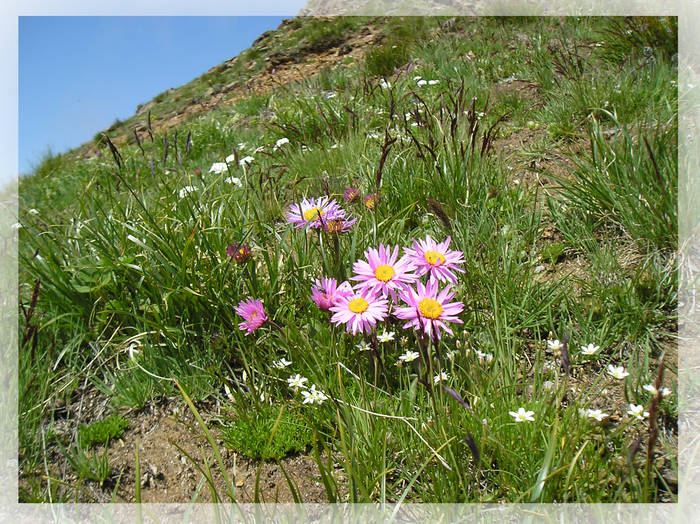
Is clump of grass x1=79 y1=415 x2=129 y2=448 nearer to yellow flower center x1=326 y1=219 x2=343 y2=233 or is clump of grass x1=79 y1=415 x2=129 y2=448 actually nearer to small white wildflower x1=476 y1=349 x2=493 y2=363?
yellow flower center x1=326 y1=219 x2=343 y2=233

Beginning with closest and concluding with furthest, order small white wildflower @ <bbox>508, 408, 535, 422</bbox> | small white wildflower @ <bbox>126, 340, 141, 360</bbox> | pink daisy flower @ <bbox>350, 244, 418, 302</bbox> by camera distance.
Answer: small white wildflower @ <bbox>508, 408, 535, 422</bbox> < pink daisy flower @ <bbox>350, 244, 418, 302</bbox> < small white wildflower @ <bbox>126, 340, 141, 360</bbox>

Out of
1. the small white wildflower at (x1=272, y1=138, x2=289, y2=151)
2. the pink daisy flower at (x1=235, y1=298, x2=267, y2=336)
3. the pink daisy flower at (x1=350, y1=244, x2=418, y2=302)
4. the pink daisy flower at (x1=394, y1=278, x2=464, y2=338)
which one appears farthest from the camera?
the small white wildflower at (x1=272, y1=138, x2=289, y2=151)

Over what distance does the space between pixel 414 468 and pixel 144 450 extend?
107 cm

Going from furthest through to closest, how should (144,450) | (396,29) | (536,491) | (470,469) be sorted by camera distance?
(396,29) < (144,450) < (470,469) < (536,491)

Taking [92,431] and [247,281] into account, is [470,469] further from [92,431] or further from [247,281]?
[92,431]

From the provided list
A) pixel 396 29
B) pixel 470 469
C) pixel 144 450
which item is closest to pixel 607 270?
pixel 470 469

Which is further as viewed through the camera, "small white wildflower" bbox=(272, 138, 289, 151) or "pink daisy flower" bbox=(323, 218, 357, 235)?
"small white wildflower" bbox=(272, 138, 289, 151)

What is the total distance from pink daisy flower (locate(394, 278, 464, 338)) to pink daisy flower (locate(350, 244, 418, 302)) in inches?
2.2

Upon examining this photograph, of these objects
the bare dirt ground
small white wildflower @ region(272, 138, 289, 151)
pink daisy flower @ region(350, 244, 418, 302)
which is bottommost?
the bare dirt ground

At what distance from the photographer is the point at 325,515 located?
1358mm

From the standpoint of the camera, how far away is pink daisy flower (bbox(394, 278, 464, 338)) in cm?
151

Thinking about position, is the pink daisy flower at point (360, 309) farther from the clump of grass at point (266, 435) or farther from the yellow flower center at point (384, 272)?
the clump of grass at point (266, 435)

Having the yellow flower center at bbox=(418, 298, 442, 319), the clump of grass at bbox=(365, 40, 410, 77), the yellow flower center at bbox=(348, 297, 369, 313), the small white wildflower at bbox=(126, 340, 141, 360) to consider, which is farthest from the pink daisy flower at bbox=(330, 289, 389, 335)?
the clump of grass at bbox=(365, 40, 410, 77)

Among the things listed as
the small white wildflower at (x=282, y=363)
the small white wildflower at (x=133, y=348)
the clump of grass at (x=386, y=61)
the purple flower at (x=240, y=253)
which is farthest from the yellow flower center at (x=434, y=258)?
the clump of grass at (x=386, y=61)
